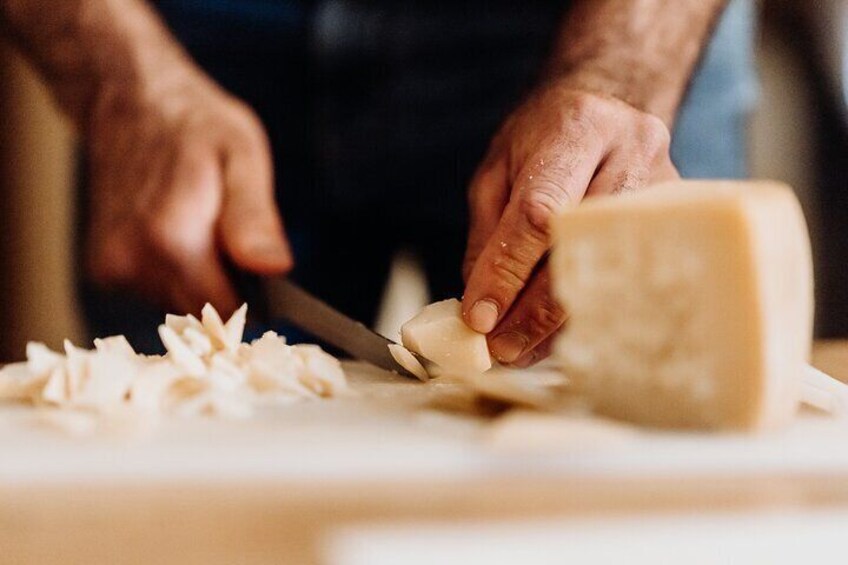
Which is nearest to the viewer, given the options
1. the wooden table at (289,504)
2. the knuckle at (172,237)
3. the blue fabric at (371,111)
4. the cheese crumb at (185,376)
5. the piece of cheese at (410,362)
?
the wooden table at (289,504)

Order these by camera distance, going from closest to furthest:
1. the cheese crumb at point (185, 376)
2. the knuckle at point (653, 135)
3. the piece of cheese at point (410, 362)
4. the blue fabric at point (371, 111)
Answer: the cheese crumb at point (185, 376), the piece of cheese at point (410, 362), the knuckle at point (653, 135), the blue fabric at point (371, 111)

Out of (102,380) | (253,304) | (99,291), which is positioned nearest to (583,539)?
(102,380)

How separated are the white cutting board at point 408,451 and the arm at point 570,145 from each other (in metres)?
0.24

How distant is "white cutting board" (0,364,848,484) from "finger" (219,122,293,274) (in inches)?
21.4

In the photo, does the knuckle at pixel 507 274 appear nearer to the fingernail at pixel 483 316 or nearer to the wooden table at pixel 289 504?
the fingernail at pixel 483 316

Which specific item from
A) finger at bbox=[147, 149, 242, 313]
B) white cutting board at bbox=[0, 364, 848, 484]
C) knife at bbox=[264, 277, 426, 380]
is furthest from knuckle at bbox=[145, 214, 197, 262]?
white cutting board at bbox=[0, 364, 848, 484]

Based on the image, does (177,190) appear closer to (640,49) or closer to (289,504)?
(640,49)

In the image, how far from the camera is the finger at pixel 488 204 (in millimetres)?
877

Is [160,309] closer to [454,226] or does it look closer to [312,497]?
[454,226]

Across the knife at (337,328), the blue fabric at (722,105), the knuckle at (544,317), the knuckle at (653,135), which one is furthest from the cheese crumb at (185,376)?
the blue fabric at (722,105)

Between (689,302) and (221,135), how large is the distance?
0.82 m

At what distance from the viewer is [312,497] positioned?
320mm

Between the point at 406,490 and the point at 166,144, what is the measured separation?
Answer: 0.83m

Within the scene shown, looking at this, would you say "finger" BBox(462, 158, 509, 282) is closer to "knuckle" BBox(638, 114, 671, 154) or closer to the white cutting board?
"knuckle" BBox(638, 114, 671, 154)
